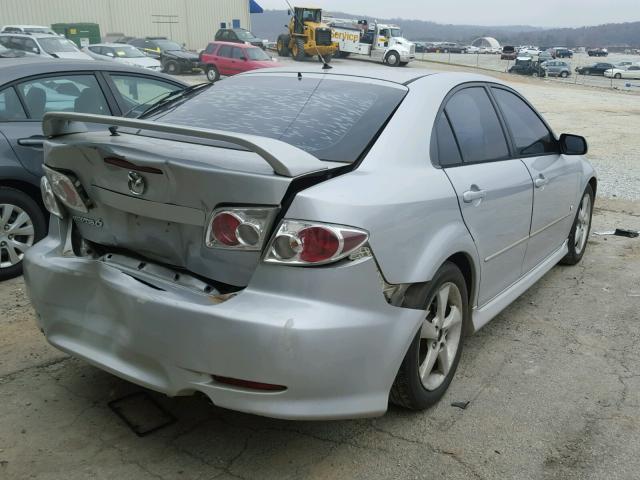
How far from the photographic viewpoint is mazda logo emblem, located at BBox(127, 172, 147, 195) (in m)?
2.50

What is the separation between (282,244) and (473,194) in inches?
48.8

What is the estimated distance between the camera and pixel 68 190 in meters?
2.83

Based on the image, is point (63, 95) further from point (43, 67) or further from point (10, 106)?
point (10, 106)

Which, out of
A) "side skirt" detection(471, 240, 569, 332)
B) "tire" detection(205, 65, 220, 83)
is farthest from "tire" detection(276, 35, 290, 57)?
"side skirt" detection(471, 240, 569, 332)

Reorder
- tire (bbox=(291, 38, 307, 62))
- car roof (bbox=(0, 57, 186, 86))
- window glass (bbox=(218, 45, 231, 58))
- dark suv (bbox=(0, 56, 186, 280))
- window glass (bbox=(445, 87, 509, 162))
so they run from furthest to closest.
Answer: tire (bbox=(291, 38, 307, 62))
window glass (bbox=(218, 45, 231, 58))
car roof (bbox=(0, 57, 186, 86))
dark suv (bbox=(0, 56, 186, 280))
window glass (bbox=(445, 87, 509, 162))

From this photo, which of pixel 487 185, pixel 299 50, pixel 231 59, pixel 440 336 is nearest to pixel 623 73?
pixel 299 50

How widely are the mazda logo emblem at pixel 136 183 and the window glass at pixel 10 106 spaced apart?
2.74 meters

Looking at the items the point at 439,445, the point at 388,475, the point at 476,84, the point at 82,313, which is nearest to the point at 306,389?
the point at 388,475

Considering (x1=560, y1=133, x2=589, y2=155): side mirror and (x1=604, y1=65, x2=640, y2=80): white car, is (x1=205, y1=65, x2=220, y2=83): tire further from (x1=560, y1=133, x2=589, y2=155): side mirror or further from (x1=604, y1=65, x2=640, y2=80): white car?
(x1=604, y1=65, x2=640, y2=80): white car

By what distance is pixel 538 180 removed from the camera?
12.9 feet

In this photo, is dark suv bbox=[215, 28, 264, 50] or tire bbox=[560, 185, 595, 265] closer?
tire bbox=[560, 185, 595, 265]

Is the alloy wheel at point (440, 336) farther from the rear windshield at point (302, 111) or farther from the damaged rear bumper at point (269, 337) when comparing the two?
the rear windshield at point (302, 111)

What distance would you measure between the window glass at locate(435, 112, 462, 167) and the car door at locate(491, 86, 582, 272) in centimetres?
82

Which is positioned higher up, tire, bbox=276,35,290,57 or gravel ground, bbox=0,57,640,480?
gravel ground, bbox=0,57,640,480
